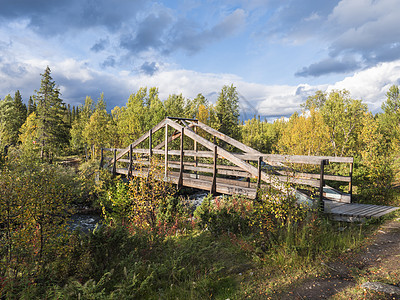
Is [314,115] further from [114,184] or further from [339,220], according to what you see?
[114,184]

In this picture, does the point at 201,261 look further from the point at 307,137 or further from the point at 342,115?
the point at 342,115

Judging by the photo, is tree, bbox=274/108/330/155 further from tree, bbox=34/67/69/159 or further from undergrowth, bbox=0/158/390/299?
tree, bbox=34/67/69/159

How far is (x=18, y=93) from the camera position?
188 ft

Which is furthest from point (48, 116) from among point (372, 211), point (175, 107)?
point (372, 211)

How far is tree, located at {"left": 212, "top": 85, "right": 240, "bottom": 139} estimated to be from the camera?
112ft

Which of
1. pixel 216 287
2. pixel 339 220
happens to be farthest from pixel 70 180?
pixel 339 220

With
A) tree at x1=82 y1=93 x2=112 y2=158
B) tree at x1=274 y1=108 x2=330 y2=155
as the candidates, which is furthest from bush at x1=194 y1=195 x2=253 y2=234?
tree at x1=82 y1=93 x2=112 y2=158

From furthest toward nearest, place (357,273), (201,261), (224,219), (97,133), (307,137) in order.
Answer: (97,133) < (307,137) < (224,219) < (201,261) < (357,273)

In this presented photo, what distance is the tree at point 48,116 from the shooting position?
107ft

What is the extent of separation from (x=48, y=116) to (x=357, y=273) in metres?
38.6

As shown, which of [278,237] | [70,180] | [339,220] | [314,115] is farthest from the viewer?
[314,115]

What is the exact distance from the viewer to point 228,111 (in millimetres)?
34312

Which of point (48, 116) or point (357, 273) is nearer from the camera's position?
point (357, 273)

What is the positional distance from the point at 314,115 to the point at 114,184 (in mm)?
15993
